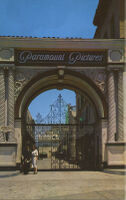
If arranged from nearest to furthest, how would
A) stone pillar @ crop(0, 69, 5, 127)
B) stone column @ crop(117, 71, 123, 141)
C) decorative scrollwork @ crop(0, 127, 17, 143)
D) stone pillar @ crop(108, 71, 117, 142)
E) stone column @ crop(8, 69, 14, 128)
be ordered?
decorative scrollwork @ crop(0, 127, 17, 143)
stone pillar @ crop(0, 69, 5, 127)
stone column @ crop(8, 69, 14, 128)
stone column @ crop(117, 71, 123, 141)
stone pillar @ crop(108, 71, 117, 142)

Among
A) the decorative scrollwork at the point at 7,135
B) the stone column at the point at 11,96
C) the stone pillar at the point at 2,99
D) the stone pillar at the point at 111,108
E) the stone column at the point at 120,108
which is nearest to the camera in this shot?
the decorative scrollwork at the point at 7,135

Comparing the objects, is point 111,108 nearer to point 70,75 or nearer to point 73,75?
point 73,75

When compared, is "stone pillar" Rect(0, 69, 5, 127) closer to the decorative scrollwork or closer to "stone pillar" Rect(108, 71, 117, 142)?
the decorative scrollwork

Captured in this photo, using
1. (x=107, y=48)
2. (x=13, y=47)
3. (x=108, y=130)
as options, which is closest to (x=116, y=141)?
(x=108, y=130)

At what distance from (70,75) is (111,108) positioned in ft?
11.3

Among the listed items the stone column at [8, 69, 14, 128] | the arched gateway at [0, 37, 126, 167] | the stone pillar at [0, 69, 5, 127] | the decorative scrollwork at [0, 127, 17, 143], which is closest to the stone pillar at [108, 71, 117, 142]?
the arched gateway at [0, 37, 126, 167]

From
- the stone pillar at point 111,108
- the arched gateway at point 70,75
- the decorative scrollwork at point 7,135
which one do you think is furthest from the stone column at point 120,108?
the decorative scrollwork at point 7,135

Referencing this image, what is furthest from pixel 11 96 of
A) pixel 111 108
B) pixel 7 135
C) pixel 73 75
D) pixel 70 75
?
pixel 111 108

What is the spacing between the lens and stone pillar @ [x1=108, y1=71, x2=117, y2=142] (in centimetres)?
2010

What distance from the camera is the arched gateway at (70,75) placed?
1992 cm

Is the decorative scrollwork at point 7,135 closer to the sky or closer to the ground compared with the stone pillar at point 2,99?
closer to the ground

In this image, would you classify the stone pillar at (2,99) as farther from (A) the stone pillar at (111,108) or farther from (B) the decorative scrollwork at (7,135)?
(A) the stone pillar at (111,108)

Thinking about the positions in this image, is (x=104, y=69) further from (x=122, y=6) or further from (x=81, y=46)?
(x=122, y=6)

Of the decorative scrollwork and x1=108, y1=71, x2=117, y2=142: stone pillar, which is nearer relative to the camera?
the decorative scrollwork
